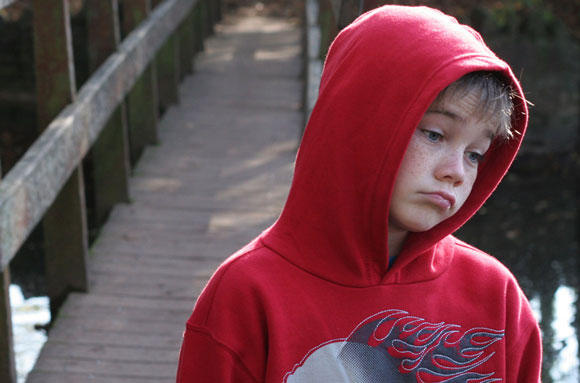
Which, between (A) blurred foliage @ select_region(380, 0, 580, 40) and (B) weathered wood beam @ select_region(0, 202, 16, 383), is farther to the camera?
(A) blurred foliage @ select_region(380, 0, 580, 40)

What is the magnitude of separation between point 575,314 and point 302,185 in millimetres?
3906

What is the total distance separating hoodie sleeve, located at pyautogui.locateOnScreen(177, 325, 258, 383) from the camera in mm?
1769

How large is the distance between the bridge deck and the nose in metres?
1.95

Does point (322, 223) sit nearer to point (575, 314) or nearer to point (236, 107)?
point (575, 314)

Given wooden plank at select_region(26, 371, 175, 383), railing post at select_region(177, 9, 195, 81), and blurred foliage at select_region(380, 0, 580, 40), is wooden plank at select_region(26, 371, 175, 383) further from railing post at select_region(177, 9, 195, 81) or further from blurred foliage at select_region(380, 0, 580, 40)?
blurred foliage at select_region(380, 0, 580, 40)

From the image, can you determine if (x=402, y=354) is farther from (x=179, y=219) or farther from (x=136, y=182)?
(x=136, y=182)

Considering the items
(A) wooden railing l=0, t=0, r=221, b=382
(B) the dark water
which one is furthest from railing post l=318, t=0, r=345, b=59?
(B) the dark water

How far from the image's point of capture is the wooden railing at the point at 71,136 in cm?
322

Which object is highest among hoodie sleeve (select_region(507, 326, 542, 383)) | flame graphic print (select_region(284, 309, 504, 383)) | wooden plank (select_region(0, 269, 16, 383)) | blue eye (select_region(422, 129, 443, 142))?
blue eye (select_region(422, 129, 443, 142))

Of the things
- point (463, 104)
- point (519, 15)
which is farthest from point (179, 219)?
point (519, 15)

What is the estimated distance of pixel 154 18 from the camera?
6.04m

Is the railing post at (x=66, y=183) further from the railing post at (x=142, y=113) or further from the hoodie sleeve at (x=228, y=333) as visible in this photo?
the hoodie sleeve at (x=228, y=333)

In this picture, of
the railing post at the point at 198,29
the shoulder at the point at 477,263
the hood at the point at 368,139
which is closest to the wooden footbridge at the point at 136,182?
the railing post at the point at 198,29

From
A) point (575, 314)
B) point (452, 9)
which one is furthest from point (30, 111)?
point (452, 9)
